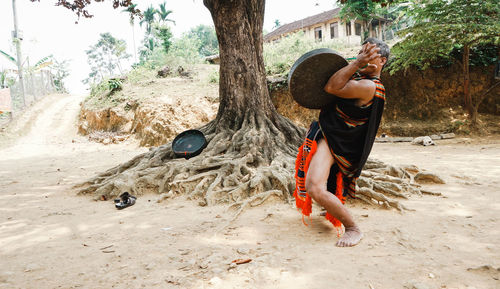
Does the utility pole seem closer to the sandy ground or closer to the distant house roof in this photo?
the sandy ground

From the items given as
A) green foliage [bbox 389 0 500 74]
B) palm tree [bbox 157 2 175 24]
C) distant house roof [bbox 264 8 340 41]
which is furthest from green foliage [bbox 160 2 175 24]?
green foliage [bbox 389 0 500 74]

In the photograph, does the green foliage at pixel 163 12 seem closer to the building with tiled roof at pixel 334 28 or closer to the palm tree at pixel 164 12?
the palm tree at pixel 164 12

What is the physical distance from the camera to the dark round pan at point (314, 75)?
7.61 ft

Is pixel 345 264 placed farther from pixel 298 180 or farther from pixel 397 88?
pixel 397 88

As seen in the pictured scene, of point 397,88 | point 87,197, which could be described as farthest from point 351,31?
point 87,197

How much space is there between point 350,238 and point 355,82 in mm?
1271

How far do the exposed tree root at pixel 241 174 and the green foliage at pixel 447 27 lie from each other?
21.5ft

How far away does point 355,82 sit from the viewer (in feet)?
7.25

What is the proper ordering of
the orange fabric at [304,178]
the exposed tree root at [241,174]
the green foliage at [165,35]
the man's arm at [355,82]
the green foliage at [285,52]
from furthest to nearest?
the green foliage at [165,35] → the green foliage at [285,52] → the exposed tree root at [241,174] → the orange fabric at [304,178] → the man's arm at [355,82]

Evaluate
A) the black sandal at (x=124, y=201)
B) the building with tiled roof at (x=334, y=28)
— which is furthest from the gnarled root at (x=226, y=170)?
the building with tiled roof at (x=334, y=28)

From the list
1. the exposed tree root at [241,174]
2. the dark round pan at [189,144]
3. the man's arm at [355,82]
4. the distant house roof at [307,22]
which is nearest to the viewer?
the man's arm at [355,82]

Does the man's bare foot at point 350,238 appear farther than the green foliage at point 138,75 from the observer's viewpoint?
No

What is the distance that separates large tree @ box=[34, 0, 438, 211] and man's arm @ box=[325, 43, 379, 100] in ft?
5.23

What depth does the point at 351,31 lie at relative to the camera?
23406 mm
